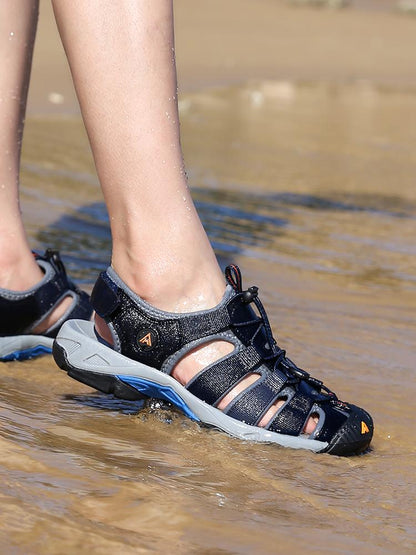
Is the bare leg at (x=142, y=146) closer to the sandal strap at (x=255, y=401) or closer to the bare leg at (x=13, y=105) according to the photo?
the sandal strap at (x=255, y=401)

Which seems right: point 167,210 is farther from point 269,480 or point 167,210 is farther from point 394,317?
point 394,317

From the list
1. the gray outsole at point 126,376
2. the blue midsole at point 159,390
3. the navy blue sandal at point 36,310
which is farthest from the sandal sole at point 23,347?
the blue midsole at point 159,390

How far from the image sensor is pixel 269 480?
4.69 feet

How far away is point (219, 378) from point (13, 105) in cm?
87

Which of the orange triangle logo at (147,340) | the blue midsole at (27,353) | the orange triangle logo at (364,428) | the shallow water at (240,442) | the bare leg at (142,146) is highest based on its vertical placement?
the bare leg at (142,146)

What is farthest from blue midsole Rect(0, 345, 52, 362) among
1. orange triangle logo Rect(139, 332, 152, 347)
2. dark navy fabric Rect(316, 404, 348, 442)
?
dark navy fabric Rect(316, 404, 348, 442)

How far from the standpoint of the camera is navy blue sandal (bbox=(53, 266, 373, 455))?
164 cm

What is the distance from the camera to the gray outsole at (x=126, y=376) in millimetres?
1631

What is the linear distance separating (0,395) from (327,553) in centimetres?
73

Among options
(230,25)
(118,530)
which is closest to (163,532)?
(118,530)

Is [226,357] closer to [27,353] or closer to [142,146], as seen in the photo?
[142,146]

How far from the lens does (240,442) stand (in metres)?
1.62

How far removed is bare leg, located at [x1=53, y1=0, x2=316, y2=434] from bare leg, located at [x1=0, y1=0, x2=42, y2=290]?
0.43 metres

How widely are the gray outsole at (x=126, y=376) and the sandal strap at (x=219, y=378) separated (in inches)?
0.7
